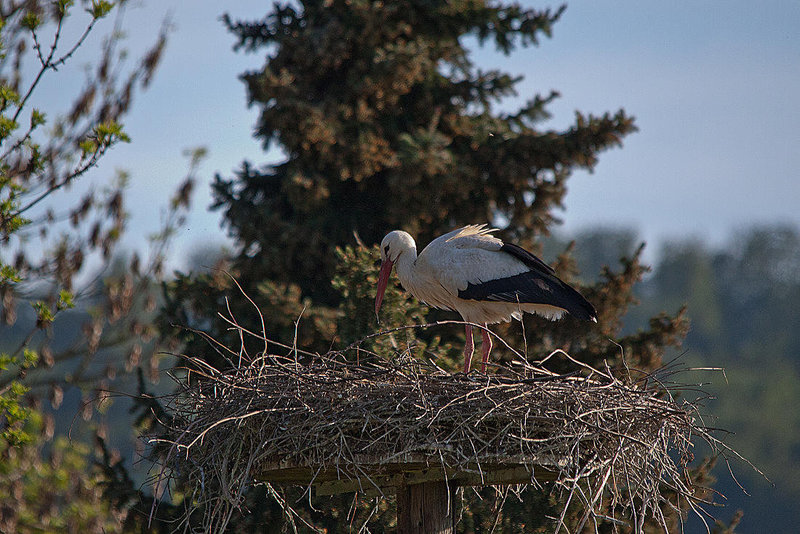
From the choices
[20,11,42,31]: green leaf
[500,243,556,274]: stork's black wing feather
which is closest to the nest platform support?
[500,243,556,274]: stork's black wing feather

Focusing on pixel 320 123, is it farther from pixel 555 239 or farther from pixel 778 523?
pixel 555 239

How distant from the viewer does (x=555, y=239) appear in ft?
174

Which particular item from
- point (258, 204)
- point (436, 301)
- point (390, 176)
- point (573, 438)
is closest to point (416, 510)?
point (573, 438)

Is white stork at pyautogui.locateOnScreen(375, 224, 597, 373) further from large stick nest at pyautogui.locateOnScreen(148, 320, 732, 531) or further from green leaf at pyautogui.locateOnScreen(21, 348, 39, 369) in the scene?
green leaf at pyautogui.locateOnScreen(21, 348, 39, 369)

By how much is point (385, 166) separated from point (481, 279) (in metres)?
3.90

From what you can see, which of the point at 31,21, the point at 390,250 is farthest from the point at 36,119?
the point at 390,250

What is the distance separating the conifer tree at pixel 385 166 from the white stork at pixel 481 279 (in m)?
2.12

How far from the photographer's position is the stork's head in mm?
6805

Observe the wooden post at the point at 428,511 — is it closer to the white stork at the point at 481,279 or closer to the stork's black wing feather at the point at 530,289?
the white stork at the point at 481,279

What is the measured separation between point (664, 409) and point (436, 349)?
365 centimetres

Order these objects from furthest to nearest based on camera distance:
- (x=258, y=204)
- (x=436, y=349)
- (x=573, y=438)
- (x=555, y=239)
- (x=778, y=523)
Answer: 1. (x=555, y=239)
2. (x=778, y=523)
3. (x=258, y=204)
4. (x=436, y=349)
5. (x=573, y=438)

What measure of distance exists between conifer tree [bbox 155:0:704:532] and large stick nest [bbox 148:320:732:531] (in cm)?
411

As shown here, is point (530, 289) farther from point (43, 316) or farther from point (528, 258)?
point (43, 316)

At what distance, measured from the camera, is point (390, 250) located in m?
6.86
